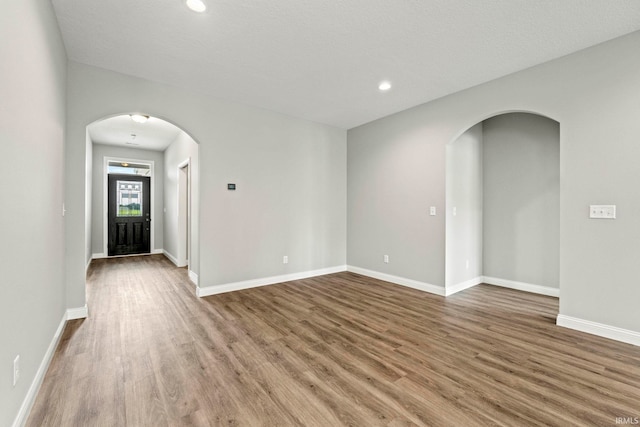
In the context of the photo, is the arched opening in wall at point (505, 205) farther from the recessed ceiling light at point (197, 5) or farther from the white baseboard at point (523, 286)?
the recessed ceiling light at point (197, 5)

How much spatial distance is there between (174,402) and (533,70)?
176 inches

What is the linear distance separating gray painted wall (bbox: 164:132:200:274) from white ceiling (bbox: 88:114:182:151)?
0.77ft

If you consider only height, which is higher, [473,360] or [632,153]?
[632,153]

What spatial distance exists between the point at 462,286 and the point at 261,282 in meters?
3.09

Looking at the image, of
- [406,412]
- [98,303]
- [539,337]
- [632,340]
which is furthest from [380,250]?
[98,303]

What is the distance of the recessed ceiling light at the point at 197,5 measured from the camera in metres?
2.17

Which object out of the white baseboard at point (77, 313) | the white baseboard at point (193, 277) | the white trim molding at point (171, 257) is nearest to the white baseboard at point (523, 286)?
the white baseboard at point (193, 277)

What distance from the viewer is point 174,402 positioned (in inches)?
68.7

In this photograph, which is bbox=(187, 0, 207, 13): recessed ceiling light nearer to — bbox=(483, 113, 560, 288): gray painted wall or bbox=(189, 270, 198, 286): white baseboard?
bbox=(189, 270, 198, 286): white baseboard

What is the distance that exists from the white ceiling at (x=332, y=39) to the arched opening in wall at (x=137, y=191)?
99.0 inches

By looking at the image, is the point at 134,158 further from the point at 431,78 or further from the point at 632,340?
the point at 632,340

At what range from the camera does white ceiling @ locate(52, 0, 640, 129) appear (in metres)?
2.24

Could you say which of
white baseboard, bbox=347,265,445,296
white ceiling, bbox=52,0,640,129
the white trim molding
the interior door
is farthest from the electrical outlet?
the interior door

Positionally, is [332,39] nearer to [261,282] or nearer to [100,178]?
[261,282]
